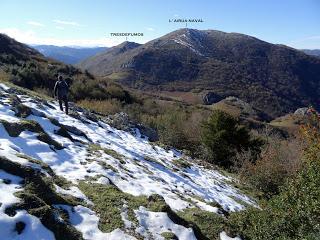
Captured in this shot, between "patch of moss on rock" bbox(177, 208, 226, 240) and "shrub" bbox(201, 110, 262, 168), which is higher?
"patch of moss on rock" bbox(177, 208, 226, 240)

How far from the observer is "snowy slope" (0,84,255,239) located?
36.4ft

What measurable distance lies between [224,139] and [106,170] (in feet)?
70.0

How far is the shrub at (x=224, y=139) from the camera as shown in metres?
34.3

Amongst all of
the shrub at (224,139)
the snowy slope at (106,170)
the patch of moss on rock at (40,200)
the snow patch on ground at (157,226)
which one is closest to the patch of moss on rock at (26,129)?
the snowy slope at (106,170)

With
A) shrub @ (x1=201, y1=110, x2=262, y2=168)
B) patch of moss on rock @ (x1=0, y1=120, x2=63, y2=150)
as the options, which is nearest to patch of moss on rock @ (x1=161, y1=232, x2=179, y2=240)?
patch of moss on rock @ (x1=0, y1=120, x2=63, y2=150)

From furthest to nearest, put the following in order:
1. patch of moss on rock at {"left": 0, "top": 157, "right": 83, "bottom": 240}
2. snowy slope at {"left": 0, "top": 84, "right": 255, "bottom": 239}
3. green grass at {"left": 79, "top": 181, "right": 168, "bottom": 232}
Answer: green grass at {"left": 79, "top": 181, "right": 168, "bottom": 232}, snowy slope at {"left": 0, "top": 84, "right": 255, "bottom": 239}, patch of moss on rock at {"left": 0, "top": 157, "right": 83, "bottom": 240}

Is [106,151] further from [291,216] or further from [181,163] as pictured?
[291,216]

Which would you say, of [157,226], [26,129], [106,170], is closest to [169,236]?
[157,226]

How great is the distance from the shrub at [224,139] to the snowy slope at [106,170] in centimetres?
893

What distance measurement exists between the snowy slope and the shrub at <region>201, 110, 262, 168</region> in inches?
A: 352

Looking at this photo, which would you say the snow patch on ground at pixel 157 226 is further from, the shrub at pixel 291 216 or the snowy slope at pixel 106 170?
the shrub at pixel 291 216

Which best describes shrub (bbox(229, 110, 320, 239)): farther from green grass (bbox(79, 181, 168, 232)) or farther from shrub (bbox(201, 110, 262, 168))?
shrub (bbox(201, 110, 262, 168))

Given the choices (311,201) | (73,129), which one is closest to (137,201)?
(311,201)

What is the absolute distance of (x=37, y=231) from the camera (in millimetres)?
9500
